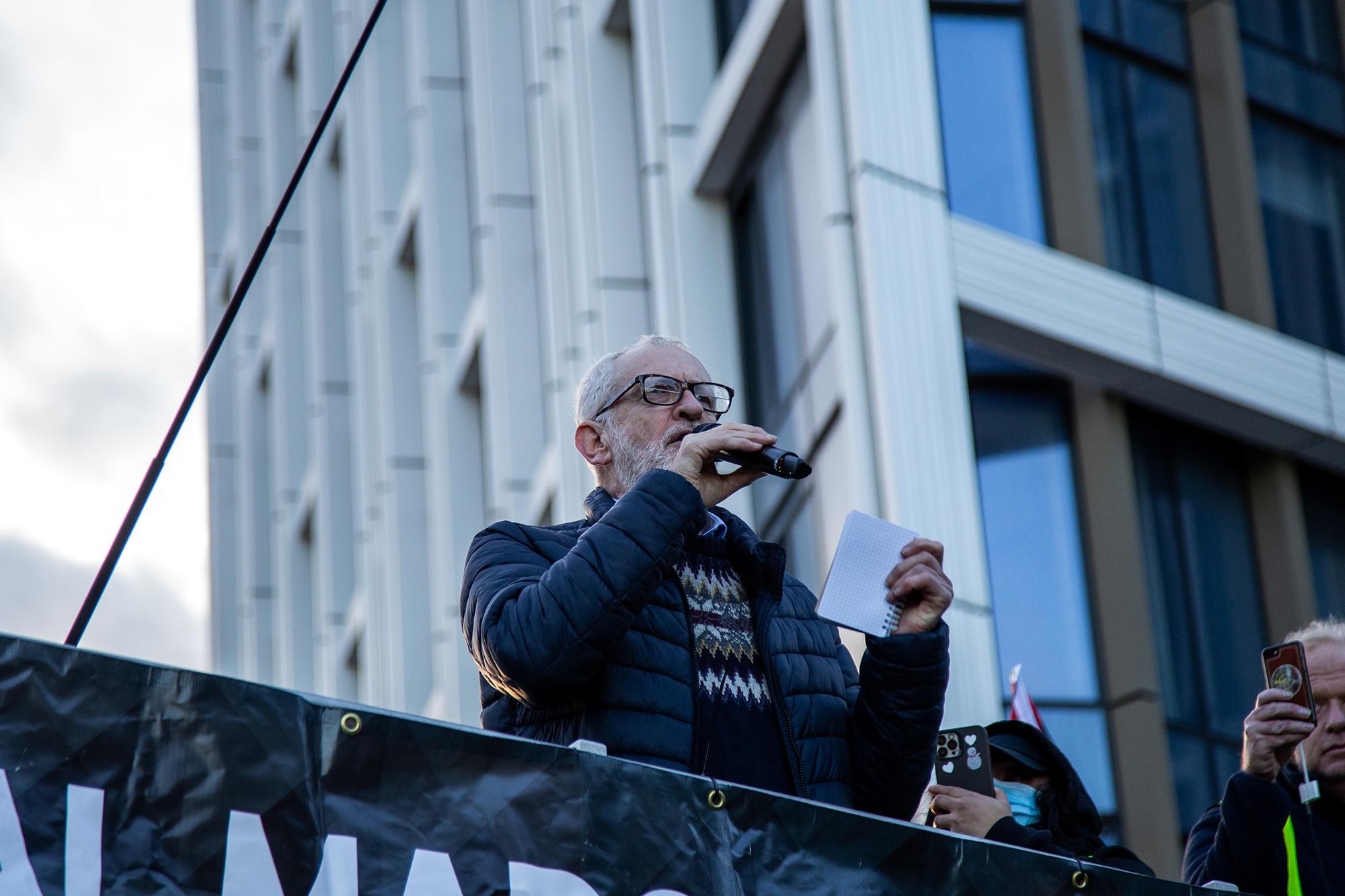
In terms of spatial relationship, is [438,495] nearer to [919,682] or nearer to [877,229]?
[877,229]

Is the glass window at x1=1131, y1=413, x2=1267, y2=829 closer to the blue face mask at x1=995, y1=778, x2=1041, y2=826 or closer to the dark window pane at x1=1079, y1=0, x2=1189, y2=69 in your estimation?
the dark window pane at x1=1079, y1=0, x2=1189, y2=69

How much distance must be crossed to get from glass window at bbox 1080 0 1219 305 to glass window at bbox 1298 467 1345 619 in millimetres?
1233

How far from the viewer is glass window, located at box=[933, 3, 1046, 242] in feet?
35.4

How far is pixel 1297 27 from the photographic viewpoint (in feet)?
40.0

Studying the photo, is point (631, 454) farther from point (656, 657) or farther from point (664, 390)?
point (656, 657)

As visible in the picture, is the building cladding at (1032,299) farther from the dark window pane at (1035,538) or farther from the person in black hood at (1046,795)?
the person in black hood at (1046,795)

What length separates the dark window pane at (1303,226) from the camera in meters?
11.6

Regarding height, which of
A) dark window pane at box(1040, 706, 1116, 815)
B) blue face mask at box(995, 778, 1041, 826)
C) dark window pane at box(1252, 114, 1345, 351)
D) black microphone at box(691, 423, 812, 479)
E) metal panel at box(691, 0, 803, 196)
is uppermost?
metal panel at box(691, 0, 803, 196)

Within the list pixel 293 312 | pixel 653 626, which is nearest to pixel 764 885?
pixel 653 626

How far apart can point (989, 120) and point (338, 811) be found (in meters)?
8.51

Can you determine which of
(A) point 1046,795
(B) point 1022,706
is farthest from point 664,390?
(B) point 1022,706

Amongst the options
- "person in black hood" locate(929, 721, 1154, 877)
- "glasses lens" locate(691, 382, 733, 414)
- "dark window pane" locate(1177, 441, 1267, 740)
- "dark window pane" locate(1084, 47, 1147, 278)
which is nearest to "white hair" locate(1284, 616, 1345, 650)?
"person in black hood" locate(929, 721, 1154, 877)

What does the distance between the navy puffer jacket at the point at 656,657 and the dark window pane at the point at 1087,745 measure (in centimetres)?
602

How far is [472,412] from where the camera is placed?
20047 millimetres
